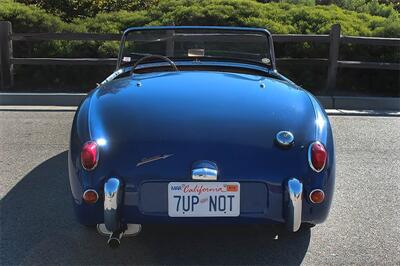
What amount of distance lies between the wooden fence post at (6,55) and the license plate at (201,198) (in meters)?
6.81

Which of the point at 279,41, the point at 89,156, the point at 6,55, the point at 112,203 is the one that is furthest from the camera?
the point at 6,55

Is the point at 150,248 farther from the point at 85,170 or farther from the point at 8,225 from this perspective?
the point at 8,225

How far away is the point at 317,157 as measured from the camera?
9.87ft

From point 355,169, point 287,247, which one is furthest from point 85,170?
point 355,169

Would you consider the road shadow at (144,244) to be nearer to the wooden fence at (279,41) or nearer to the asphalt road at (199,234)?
the asphalt road at (199,234)

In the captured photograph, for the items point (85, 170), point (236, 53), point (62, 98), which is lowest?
point (62, 98)

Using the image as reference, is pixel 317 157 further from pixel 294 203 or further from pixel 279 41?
pixel 279 41

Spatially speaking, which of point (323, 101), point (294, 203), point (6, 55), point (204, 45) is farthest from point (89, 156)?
point (6, 55)

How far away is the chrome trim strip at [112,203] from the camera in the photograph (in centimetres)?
287

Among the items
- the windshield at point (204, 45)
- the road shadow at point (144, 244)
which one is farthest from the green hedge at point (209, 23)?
the road shadow at point (144, 244)

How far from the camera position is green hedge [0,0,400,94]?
912cm

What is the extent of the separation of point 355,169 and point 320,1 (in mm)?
12128

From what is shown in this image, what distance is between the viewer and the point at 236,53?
4.55 meters

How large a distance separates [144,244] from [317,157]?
1202mm
